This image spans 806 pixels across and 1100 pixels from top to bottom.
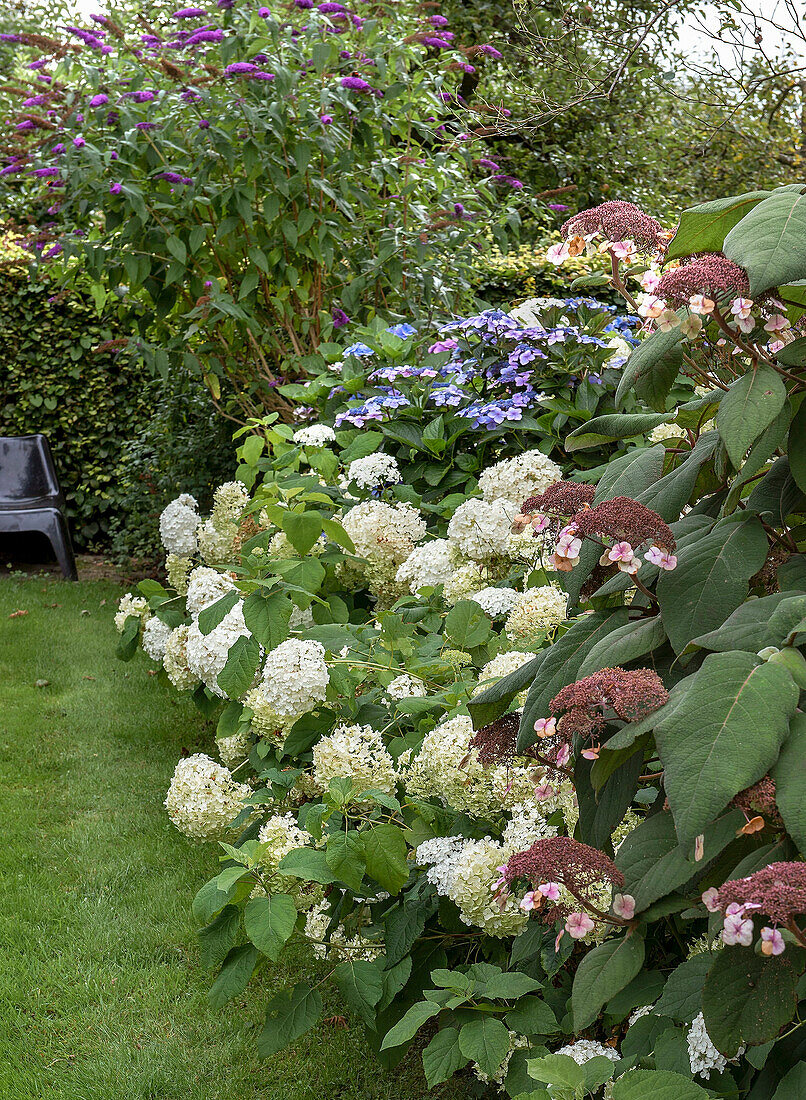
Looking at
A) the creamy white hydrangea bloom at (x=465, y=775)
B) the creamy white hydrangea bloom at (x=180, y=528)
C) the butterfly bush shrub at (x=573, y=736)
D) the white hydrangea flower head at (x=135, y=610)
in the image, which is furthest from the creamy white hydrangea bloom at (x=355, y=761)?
the white hydrangea flower head at (x=135, y=610)

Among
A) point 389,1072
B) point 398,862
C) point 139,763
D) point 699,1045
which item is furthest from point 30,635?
point 699,1045

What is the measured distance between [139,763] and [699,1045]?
3.00m

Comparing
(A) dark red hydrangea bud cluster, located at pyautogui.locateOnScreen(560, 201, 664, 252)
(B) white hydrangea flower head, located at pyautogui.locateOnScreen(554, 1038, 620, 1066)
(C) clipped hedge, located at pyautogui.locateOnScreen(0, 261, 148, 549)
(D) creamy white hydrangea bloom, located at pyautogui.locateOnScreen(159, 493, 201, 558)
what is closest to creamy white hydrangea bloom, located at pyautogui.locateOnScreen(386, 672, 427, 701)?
(B) white hydrangea flower head, located at pyautogui.locateOnScreen(554, 1038, 620, 1066)

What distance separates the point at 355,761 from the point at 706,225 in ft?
3.63

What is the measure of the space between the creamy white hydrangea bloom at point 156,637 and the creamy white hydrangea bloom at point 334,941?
1.38 meters

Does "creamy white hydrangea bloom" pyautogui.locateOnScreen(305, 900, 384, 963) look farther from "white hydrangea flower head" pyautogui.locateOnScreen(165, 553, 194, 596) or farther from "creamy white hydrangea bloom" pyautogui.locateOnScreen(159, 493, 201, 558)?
"creamy white hydrangea bloom" pyautogui.locateOnScreen(159, 493, 201, 558)

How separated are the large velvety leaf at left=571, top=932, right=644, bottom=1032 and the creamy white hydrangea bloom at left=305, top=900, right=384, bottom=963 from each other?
0.88 metres

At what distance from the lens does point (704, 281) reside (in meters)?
0.89

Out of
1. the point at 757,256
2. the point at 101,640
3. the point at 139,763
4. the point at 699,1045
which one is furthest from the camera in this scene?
the point at 101,640

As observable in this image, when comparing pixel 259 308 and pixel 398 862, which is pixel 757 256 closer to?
pixel 398 862

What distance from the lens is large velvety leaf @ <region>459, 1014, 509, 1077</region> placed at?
4.50ft

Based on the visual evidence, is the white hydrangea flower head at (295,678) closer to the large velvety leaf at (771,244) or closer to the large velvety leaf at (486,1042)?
the large velvety leaf at (486,1042)

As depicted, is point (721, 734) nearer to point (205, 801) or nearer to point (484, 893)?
point (484, 893)

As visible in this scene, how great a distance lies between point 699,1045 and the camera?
3.66 ft
